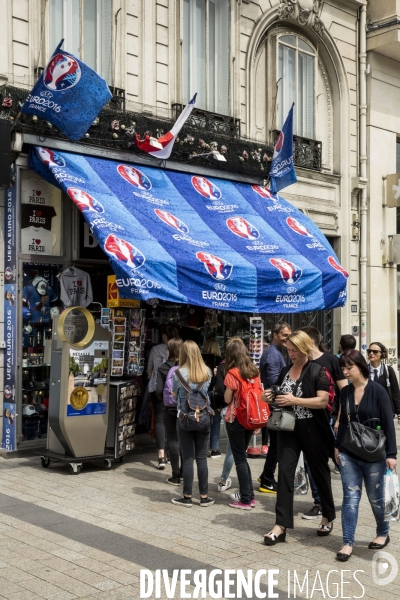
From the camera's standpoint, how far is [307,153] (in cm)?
1483

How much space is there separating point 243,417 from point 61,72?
468cm

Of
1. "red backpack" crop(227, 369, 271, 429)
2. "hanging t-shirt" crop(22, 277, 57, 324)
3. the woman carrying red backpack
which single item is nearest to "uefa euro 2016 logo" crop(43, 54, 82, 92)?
"hanging t-shirt" crop(22, 277, 57, 324)

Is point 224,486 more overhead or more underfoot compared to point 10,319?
more underfoot

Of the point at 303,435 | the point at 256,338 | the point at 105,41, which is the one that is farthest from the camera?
the point at 105,41

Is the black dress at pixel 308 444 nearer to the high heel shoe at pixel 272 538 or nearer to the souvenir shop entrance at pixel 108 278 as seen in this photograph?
the high heel shoe at pixel 272 538

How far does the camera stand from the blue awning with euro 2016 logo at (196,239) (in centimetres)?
923

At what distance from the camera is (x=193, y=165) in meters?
11.9

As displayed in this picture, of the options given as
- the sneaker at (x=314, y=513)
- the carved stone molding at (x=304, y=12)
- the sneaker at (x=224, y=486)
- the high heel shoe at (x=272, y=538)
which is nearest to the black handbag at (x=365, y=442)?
the high heel shoe at (x=272, y=538)

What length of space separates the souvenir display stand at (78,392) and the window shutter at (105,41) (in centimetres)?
401

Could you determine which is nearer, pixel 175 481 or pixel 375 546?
pixel 375 546

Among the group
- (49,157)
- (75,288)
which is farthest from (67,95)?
(75,288)

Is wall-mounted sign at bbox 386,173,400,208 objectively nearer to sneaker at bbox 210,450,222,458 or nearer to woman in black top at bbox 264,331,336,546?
sneaker at bbox 210,450,222,458

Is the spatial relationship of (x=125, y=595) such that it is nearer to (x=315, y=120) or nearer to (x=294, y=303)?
A: (x=294, y=303)

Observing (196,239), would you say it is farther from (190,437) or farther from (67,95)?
(190,437)
